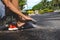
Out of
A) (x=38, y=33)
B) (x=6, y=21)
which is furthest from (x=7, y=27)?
(x=38, y=33)

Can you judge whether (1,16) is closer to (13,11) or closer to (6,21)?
(6,21)

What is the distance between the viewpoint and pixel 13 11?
8.73 feet

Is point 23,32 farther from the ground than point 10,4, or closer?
closer

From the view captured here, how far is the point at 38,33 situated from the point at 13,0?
0.50 metres

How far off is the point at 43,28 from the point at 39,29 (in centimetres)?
7

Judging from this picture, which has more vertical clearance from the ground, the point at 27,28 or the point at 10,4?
the point at 10,4

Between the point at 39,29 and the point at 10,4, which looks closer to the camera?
the point at 10,4

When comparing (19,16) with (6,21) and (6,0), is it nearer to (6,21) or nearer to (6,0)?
(6,0)

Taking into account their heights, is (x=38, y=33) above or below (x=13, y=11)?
below

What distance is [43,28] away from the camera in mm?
3166

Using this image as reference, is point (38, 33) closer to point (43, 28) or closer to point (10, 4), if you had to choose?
point (43, 28)

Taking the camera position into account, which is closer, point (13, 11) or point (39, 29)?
point (13, 11)

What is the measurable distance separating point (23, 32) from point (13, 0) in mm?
441

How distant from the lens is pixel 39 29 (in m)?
3.11
